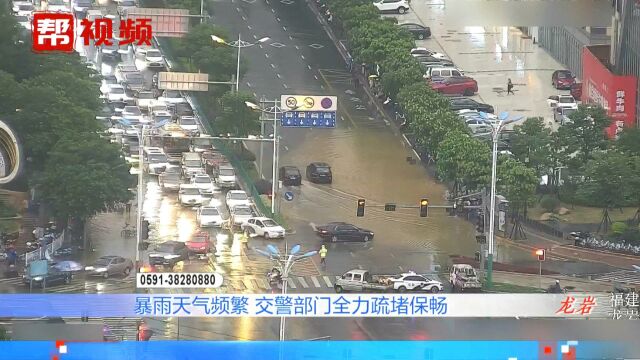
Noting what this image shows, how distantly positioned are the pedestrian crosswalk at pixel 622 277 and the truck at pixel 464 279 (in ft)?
22.0

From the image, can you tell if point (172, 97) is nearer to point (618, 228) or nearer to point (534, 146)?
point (534, 146)

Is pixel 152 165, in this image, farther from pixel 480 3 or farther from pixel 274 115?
pixel 480 3

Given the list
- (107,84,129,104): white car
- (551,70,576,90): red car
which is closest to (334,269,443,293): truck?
(107,84,129,104): white car

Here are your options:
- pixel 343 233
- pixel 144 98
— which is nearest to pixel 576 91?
pixel 144 98

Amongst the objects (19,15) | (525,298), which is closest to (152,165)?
(19,15)

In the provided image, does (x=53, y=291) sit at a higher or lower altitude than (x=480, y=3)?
lower

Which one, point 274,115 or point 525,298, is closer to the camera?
point 525,298

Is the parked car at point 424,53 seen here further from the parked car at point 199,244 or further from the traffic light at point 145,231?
the traffic light at point 145,231

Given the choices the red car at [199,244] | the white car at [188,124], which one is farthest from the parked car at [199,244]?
the white car at [188,124]

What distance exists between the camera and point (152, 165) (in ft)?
506

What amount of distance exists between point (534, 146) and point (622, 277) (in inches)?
618

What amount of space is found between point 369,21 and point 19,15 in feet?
76.9

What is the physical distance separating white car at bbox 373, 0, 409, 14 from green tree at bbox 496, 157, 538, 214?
129 feet

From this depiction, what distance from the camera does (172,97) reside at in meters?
167
